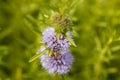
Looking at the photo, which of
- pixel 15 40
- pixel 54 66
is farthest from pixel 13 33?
pixel 54 66

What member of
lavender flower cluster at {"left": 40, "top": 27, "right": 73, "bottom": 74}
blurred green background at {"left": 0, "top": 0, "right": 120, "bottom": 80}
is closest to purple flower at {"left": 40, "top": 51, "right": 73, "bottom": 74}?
lavender flower cluster at {"left": 40, "top": 27, "right": 73, "bottom": 74}

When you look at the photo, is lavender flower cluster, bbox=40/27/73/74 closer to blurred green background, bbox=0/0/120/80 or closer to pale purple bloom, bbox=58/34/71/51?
pale purple bloom, bbox=58/34/71/51

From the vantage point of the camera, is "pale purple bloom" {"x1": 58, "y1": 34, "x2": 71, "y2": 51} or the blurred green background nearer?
"pale purple bloom" {"x1": 58, "y1": 34, "x2": 71, "y2": 51}

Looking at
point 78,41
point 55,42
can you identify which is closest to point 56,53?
point 55,42

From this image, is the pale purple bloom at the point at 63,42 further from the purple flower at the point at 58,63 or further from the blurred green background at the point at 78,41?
the blurred green background at the point at 78,41

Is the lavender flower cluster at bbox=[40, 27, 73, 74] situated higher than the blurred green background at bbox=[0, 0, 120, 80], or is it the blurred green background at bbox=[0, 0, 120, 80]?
the blurred green background at bbox=[0, 0, 120, 80]

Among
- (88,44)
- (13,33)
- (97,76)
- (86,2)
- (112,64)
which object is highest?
(86,2)

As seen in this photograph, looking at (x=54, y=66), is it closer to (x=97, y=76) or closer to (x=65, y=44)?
(x=65, y=44)
